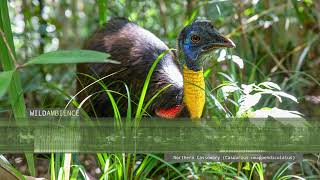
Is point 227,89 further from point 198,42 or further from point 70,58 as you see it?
point 70,58

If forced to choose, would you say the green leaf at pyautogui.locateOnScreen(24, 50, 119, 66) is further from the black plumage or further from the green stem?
the black plumage

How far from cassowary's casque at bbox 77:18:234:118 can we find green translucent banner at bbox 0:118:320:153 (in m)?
0.06

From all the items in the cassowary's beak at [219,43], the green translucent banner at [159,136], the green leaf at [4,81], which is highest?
the cassowary's beak at [219,43]

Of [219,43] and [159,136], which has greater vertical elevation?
[219,43]

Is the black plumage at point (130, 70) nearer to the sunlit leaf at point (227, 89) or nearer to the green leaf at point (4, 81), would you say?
the sunlit leaf at point (227, 89)

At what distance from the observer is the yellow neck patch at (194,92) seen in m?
1.38

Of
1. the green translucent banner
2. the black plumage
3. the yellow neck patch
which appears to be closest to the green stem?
the green translucent banner

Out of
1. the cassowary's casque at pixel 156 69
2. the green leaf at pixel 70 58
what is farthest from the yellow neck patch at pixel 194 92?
the green leaf at pixel 70 58

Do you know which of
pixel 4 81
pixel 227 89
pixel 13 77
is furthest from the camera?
pixel 227 89

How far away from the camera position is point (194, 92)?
54.3 inches

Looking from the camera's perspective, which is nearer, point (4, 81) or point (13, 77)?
point (4, 81)

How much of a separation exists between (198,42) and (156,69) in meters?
0.18

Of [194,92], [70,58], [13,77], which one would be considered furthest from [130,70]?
[70,58]

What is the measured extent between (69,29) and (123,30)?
1086 millimetres
